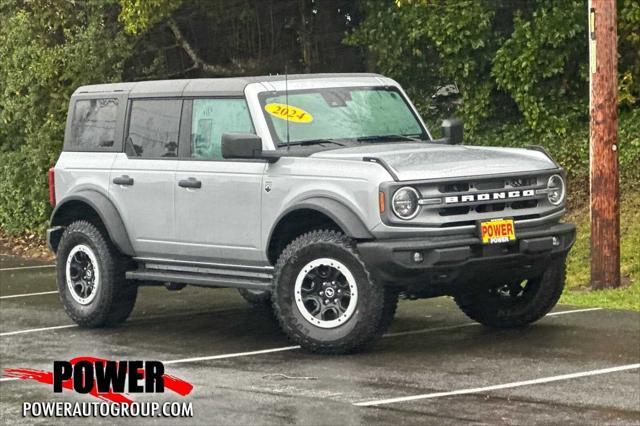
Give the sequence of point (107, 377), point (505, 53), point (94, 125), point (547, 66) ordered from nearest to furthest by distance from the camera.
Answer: point (107, 377) < point (94, 125) < point (547, 66) < point (505, 53)

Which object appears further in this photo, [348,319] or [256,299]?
[256,299]

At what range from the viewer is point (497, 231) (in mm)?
11164

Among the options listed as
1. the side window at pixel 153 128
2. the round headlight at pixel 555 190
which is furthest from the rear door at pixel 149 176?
the round headlight at pixel 555 190

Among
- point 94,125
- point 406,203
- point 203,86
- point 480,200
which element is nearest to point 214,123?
point 203,86

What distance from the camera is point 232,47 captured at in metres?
23.0

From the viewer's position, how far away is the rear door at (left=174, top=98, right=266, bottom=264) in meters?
12.0

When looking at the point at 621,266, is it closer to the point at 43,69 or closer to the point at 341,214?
the point at 341,214

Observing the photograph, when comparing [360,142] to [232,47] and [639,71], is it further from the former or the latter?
[232,47]

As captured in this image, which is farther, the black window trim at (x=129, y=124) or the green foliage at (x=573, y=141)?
the green foliage at (x=573, y=141)

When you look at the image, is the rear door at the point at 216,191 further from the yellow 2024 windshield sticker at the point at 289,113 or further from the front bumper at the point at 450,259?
the front bumper at the point at 450,259

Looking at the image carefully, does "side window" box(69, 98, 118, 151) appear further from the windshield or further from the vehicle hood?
the vehicle hood

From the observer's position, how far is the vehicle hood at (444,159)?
11.1m

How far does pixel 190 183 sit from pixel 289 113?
0.97 meters

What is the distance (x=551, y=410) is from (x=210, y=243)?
4058mm
